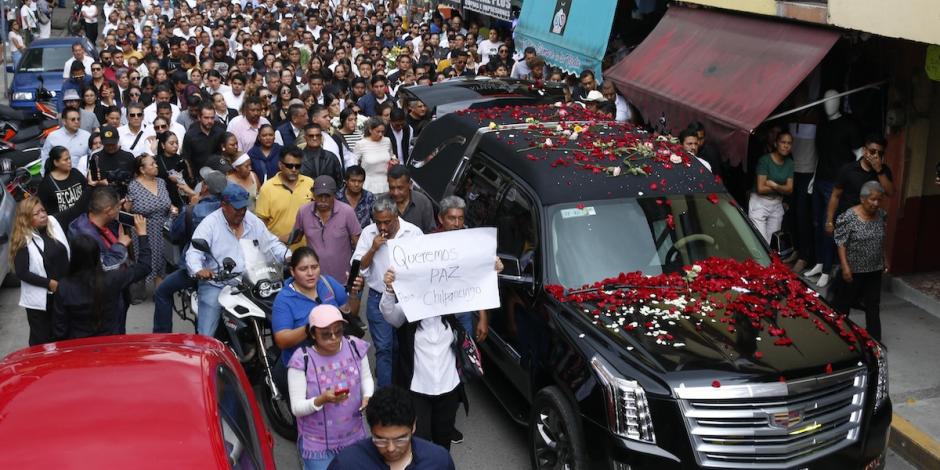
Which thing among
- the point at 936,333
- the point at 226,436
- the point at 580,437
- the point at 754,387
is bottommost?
the point at 936,333

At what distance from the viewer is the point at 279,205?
886 centimetres

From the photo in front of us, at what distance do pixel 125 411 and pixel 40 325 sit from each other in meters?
3.54

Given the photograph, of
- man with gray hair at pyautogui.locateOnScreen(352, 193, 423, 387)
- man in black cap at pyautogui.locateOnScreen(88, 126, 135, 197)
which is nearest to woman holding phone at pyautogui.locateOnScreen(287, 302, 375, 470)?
man with gray hair at pyautogui.locateOnScreen(352, 193, 423, 387)

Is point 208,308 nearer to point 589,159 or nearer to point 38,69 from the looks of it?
point 589,159

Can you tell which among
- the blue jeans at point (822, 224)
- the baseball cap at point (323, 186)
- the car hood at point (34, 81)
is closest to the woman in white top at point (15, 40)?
the car hood at point (34, 81)

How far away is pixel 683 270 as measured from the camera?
6.95m

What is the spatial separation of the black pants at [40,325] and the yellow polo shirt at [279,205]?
6.90 feet

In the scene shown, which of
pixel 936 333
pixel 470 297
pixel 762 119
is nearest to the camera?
pixel 470 297

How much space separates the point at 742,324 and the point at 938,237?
588 cm

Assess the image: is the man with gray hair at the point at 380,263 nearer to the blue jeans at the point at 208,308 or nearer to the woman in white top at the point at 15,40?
the blue jeans at the point at 208,308

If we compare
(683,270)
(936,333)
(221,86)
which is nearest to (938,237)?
(936,333)

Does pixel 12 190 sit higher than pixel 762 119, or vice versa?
pixel 762 119

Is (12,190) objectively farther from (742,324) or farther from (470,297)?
(742,324)

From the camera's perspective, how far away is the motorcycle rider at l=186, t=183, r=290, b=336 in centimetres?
749
